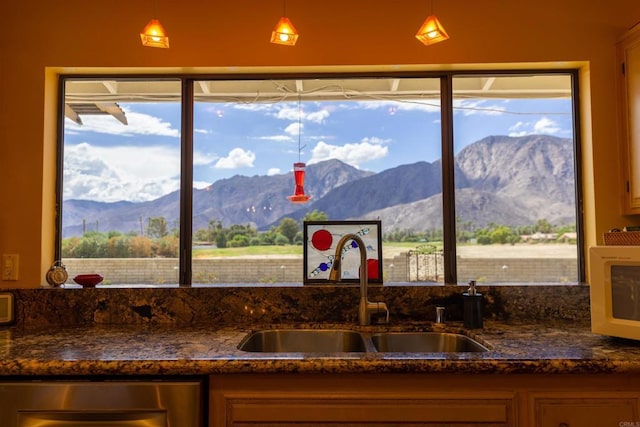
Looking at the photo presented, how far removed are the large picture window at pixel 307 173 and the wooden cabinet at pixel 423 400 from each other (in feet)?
2.84

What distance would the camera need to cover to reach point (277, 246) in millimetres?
2299

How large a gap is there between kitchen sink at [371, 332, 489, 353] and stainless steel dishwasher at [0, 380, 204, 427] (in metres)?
0.85

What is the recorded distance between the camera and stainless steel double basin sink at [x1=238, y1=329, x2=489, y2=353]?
6.11 ft

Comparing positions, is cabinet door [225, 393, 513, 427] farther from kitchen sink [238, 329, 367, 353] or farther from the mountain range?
the mountain range

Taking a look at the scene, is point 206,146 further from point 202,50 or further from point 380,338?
point 380,338

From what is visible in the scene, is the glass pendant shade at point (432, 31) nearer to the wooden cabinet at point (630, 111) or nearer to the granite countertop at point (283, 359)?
the wooden cabinet at point (630, 111)

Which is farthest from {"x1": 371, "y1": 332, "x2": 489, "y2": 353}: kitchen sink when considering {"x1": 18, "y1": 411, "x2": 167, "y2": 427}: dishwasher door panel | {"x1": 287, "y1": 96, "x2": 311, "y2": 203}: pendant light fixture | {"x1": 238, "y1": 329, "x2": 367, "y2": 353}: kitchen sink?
{"x1": 18, "y1": 411, "x2": 167, "y2": 427}: dishwasher door panel

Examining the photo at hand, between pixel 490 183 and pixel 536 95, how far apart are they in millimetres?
558

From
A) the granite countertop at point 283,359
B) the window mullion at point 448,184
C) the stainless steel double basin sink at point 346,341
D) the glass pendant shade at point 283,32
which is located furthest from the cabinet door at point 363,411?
the glass pendant shade at point 283,32

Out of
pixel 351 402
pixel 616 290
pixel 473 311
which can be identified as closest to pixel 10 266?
pixel 351 402

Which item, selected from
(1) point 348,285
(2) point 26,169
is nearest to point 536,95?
(1) point 348,285

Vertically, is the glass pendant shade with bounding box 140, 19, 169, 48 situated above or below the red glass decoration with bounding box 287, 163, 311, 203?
above

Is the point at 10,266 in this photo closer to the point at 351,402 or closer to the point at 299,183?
the point at 299,183

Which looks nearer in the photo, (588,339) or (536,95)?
(588,339)
